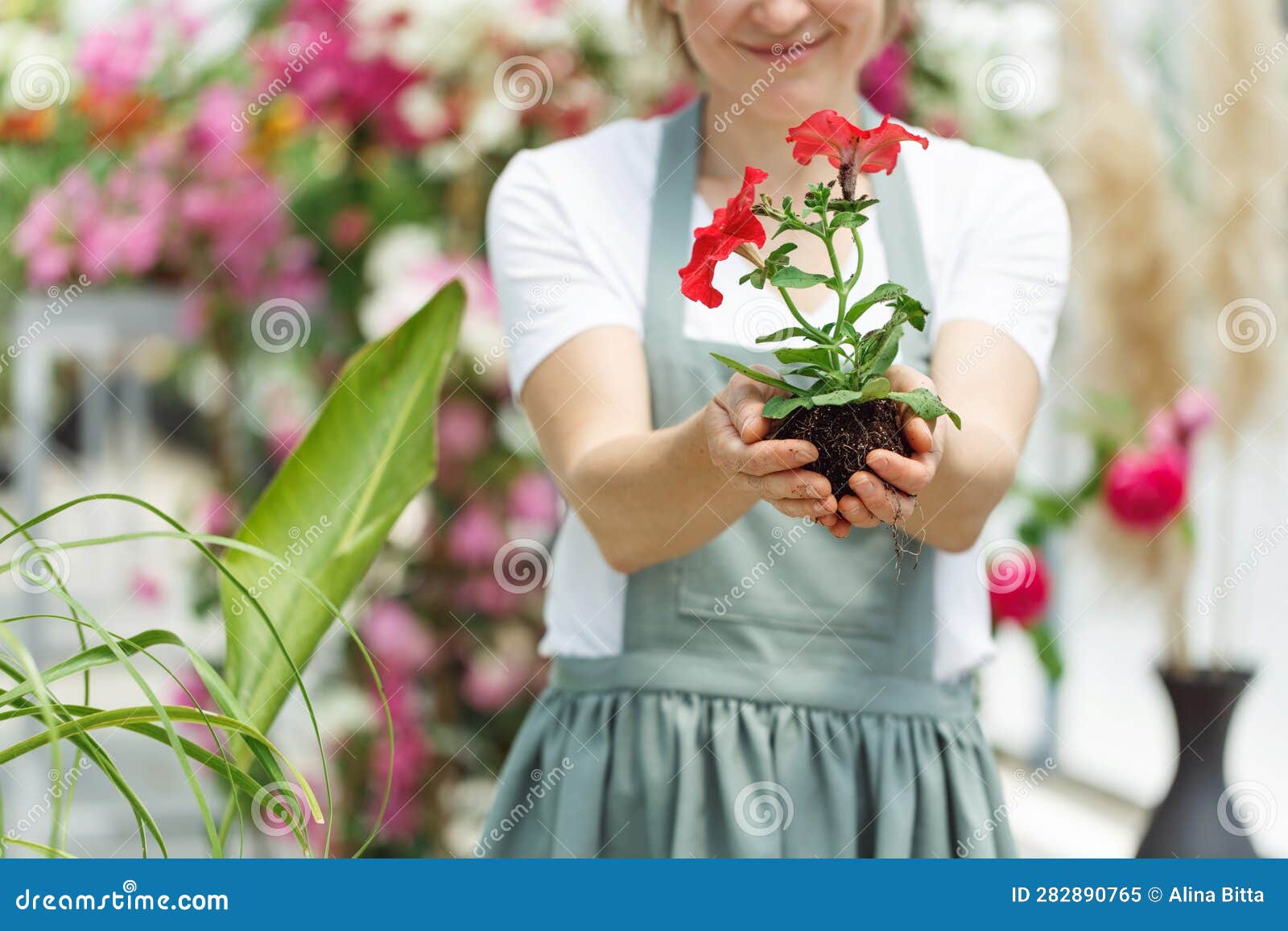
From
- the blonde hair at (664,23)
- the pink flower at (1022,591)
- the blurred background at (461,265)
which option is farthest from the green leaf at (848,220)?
the pink flower at (1022,591)

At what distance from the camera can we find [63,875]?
46 centimetres

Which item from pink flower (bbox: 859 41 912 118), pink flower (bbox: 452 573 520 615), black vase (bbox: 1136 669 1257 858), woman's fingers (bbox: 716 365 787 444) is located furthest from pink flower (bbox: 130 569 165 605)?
woman's fingers (bbox: 716 365 787 444)

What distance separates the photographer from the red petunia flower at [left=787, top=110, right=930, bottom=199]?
0.61 m

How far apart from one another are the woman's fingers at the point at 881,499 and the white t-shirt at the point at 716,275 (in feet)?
0.86

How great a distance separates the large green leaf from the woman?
3.3 inches

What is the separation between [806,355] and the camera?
0.60 m

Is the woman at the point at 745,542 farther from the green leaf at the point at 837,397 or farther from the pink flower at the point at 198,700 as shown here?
the pink flower at the point at 198,700

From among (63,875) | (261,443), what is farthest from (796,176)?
(261,443)

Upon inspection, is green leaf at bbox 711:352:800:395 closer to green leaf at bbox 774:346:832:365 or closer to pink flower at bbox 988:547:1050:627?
green leaf at bbox 774:346:832:365

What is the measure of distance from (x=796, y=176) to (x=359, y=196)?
107 centimetres

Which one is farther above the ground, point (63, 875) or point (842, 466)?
point (842, 466)

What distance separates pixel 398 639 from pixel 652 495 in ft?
3.75

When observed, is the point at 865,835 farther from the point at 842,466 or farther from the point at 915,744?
the point at 842,466

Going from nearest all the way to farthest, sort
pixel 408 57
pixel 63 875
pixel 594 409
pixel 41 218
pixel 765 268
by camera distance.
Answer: pixel 63 875 → pixel 765 268 → pixel 594 409 → pixel 408 57 → pixel 41 218
